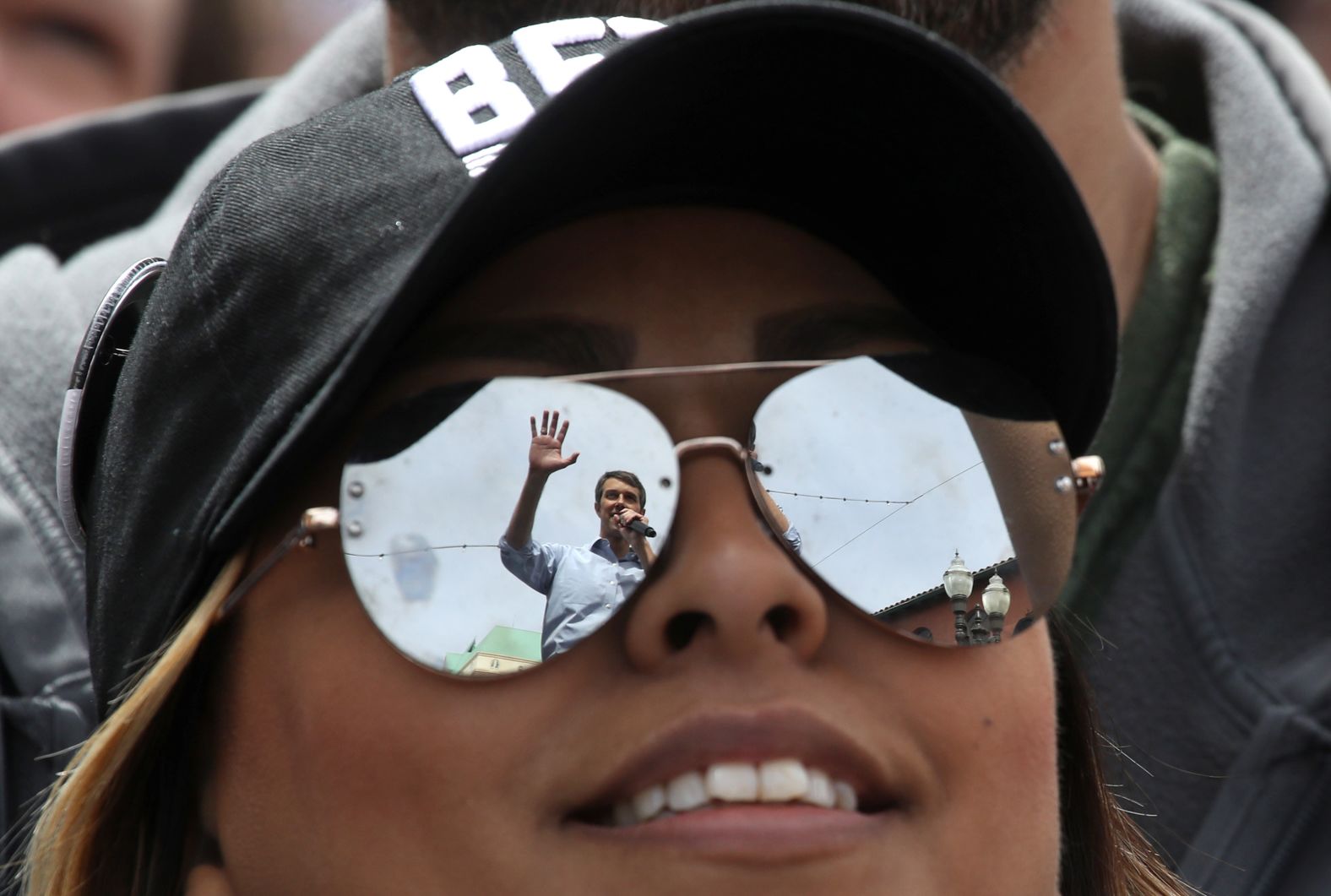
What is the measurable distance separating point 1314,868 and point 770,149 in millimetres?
937

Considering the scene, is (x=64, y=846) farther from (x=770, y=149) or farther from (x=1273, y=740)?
(x=1273, y=740)

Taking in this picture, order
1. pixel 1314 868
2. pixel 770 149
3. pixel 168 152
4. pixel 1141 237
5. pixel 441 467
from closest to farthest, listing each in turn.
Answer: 1. pixel 441 467
2. pixel 770 149
3. pixel 1314 868
4. pixel 1141 237
5. pixel 168 152

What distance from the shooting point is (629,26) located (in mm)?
1345

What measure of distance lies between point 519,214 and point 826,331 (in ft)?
0.84

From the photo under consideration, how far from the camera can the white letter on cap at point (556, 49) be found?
1.26 metres

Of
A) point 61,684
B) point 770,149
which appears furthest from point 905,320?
point 61,684

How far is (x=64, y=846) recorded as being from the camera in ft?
4.43

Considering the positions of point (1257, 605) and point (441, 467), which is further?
point (1257, 605)

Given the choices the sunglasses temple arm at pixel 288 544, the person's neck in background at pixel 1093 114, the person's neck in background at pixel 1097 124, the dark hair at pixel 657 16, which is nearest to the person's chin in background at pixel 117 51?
the person's neck in background at pixel 1093 114

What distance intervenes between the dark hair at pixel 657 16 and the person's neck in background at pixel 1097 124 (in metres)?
0.04

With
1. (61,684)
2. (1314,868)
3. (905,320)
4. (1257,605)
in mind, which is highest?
(905,320)

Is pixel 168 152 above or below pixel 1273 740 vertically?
above

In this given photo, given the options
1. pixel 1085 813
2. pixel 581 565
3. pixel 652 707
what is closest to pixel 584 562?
pixel 581 565

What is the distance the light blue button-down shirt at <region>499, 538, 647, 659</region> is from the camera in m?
1.14
